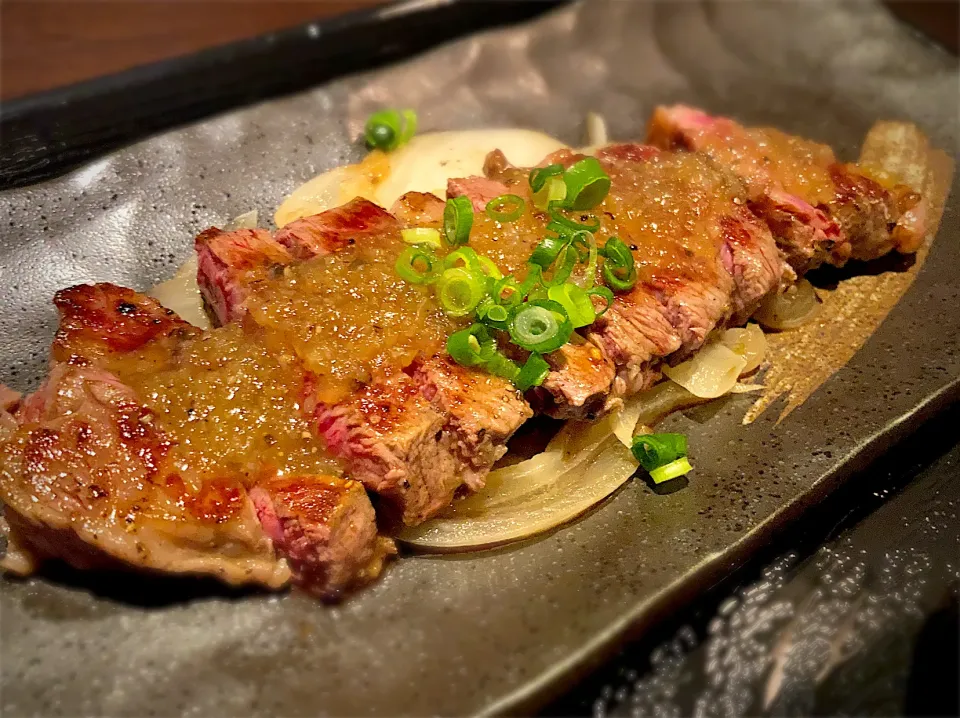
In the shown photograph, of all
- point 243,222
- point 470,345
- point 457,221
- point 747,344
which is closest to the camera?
point 470,345

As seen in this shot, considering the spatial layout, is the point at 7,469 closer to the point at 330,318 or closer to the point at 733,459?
the point at 330,318

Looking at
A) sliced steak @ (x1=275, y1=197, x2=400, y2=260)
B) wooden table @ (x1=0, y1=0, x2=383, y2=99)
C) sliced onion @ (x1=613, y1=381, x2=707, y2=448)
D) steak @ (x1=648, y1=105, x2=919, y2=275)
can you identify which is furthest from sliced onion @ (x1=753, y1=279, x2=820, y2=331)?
wooden table @ (x1=0, y1=0, x2=383, y2=99)

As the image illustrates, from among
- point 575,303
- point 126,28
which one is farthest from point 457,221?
point 126,28

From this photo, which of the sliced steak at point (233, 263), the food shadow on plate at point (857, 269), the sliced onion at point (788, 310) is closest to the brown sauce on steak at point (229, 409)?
the sliced steak at point (233, 263)

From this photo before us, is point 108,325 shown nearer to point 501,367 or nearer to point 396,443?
point 396,443

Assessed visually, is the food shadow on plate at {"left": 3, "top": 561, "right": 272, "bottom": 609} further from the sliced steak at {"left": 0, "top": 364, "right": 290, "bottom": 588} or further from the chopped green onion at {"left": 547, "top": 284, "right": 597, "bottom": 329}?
the chopped green onion at {"left": 547, "top": 284, "right": 597, "bottom": 329}
